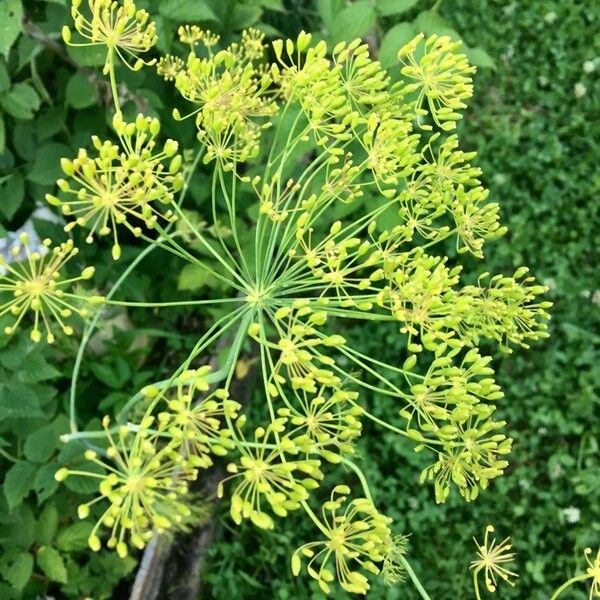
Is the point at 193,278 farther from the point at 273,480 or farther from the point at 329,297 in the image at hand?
the point at 273,480

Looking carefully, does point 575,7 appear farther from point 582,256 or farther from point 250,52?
point 250,52

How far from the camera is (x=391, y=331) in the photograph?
9.26 feet

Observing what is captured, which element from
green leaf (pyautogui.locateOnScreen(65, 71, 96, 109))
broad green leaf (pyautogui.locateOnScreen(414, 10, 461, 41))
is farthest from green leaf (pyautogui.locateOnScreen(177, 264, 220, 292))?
broad green leaf (pyautogui.locateOnScreen(414, 10, 461, 41))

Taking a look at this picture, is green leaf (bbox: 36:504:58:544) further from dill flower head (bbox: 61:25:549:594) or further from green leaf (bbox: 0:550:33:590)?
dill flower head (bbox: 61:25:549:594)

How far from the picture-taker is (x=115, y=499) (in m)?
0.99

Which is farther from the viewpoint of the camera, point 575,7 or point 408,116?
point 575,7

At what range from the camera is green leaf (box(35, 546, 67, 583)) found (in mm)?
1921

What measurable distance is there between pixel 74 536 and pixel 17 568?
162 millimetres

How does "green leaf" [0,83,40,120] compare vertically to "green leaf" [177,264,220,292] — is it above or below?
above

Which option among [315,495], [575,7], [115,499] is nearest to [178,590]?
[315,495]

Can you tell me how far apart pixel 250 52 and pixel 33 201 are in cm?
93

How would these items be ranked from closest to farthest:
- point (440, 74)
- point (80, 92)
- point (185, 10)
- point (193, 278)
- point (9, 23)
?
point (440, 74) → point (9, 23) → point (185, 10) → point (80, 92) → point (193, 278)

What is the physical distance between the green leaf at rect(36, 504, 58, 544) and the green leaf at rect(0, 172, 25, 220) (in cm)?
82

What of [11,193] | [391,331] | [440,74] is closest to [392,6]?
[440,74]
